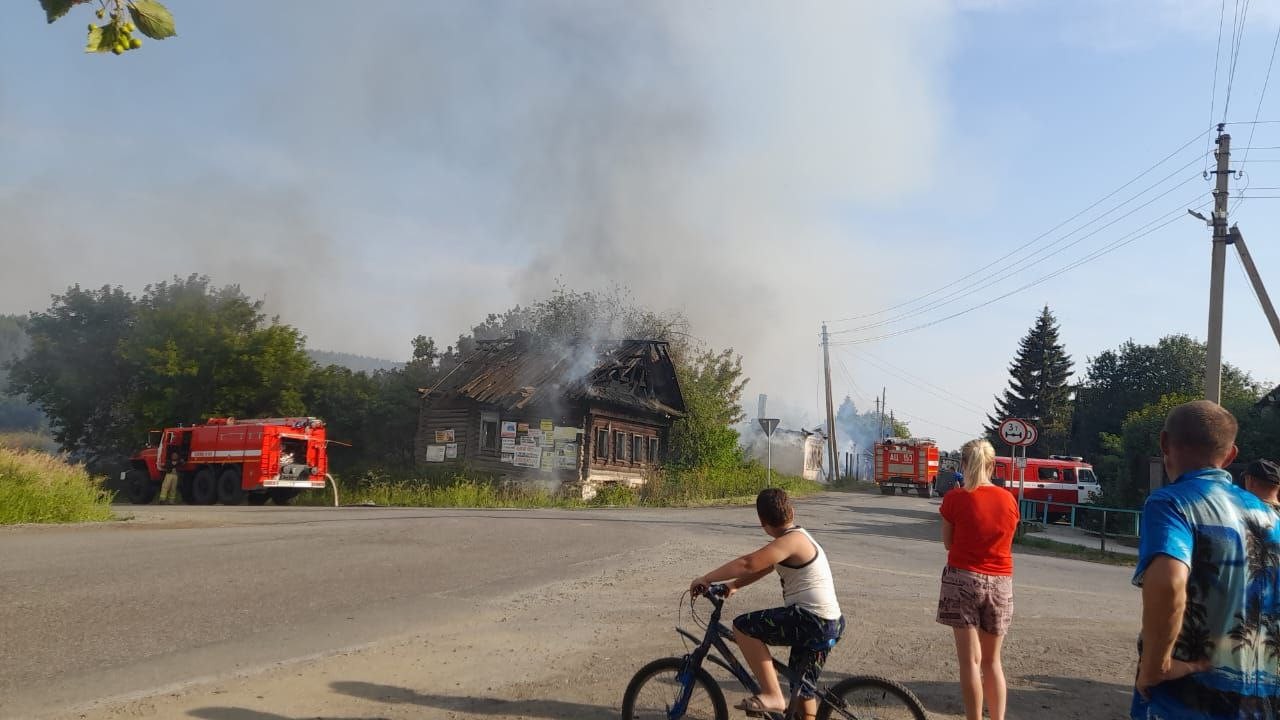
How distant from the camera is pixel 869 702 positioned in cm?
460

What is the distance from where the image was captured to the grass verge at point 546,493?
25781 mm

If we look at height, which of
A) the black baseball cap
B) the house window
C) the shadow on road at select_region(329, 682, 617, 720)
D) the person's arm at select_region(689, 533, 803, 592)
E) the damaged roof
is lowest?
the shadow on road at select_region(329, 682, 617, 720)

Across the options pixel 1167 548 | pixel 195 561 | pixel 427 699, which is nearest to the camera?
pixel 1167 548

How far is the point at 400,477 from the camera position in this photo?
106 ft

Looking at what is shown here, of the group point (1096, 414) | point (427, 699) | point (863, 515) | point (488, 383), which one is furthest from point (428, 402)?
point (1096, 414)

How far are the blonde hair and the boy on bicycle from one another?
1.18 metres

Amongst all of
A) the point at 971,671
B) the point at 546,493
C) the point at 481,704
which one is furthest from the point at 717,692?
the point at 546,493

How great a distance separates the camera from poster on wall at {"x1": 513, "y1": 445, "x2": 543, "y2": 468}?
101 ft

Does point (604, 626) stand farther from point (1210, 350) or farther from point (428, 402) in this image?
point (428, 402)

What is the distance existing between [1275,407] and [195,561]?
22.4m

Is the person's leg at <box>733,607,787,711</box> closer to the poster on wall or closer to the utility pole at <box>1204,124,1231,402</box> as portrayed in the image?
the utility pole at <box>1204,124,1231,402</box>

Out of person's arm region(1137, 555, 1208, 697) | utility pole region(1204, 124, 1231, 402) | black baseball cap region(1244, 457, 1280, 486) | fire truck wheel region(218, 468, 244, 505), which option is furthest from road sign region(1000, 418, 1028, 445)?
fire truck wheel region(218, 468, 244, 505)

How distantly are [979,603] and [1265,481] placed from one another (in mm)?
1671

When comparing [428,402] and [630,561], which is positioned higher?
[428,402]
